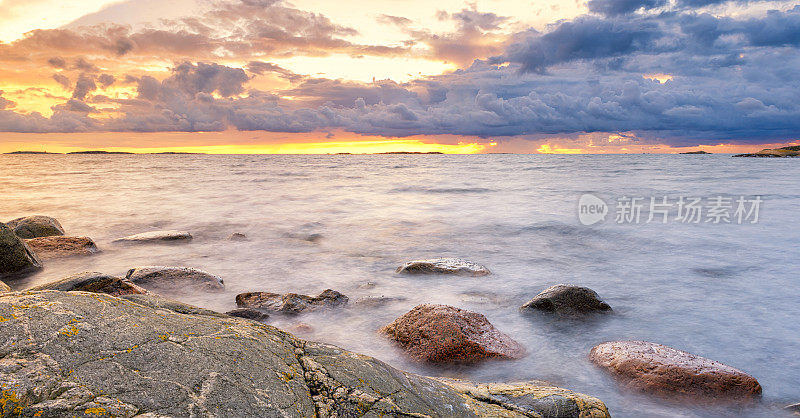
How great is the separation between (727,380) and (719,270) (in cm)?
675

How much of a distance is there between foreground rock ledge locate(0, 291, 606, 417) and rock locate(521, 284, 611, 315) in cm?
460

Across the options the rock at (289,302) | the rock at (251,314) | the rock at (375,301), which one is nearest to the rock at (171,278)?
the rock at (289,302)

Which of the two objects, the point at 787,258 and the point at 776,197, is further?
the point at 776,197

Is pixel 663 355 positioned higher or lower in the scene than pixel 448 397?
lower

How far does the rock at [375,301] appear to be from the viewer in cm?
749

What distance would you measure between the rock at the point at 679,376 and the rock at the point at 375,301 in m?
3.58

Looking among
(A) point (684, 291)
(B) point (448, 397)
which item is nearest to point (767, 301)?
(A) point (684, 291)

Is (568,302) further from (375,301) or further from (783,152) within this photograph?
(783,152)

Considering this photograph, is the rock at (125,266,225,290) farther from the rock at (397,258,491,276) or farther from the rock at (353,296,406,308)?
the rock at (397,258,491,276)

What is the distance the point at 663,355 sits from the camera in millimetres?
5055

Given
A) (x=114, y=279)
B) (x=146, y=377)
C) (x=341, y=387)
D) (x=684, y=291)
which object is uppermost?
(x=146, y=377)

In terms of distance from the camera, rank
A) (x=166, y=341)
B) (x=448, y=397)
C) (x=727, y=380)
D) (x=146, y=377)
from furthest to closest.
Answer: (x=727, y=380) → (x=448, y=397) → (x=166, y=341) → (x=146, y=377)

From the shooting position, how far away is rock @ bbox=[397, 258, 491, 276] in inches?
360

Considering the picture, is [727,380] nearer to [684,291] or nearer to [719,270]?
[684,291]
